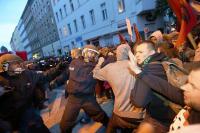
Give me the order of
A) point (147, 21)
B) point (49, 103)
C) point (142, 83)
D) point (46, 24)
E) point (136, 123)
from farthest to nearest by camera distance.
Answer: point (46, 24) < point (147, 21) < point (49, 103) < point (136, 123) < point (142, 83)

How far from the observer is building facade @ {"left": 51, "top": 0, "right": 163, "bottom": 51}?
22.0 m

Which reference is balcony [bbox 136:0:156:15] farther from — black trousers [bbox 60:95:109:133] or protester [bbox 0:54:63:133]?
protester [bbox 0:54:63:133]

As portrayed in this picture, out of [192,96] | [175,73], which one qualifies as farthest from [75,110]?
[192,96]

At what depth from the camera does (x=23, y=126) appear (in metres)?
5.28

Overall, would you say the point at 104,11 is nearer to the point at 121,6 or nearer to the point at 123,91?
the point at 121,6

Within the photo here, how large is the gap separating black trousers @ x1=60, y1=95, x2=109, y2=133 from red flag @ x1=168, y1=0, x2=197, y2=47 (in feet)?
6.36

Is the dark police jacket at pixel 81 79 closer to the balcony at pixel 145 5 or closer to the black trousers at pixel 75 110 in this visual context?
the black trousers at pixel 75 110

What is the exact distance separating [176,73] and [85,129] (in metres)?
4.43

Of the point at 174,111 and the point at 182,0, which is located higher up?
the point at 182,0

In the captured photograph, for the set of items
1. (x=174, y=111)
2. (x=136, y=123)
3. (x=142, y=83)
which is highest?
(x=142, y=83)

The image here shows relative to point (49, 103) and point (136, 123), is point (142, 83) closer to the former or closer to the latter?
point (136, 123)

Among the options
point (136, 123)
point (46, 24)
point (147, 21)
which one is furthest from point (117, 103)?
point (46, 24)

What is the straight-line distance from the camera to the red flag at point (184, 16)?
5.29 metres

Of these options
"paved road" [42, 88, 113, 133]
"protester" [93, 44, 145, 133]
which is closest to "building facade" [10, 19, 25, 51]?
"paved road" [42, 88, 113, 133]
